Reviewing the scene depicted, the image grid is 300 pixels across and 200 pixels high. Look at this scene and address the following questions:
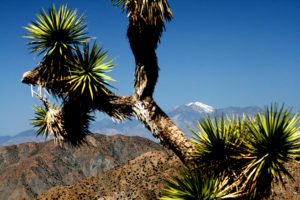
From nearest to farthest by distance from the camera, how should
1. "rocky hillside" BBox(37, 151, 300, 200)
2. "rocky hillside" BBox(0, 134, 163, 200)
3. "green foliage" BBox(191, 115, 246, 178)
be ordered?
"green foliage" BBox(191, 115, 246, 178) → "rocky hillside" BBox(37, 151, 300, 200) → "rocky hillside" BBox(0, 134, 163, 200)

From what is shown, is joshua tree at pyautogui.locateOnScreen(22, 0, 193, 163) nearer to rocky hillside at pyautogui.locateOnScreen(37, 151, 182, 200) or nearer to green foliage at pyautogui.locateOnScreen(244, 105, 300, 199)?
green foliage at pyautogui.locateOnScreen(244, 105, 300, 199)

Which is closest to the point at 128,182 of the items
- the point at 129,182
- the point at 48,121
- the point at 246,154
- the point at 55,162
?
the point at 129,182

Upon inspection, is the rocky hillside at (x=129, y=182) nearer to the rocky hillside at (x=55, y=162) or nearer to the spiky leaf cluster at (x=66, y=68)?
the spiky leaf cluster at (x=66, y=68)

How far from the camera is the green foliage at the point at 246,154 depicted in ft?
19.0

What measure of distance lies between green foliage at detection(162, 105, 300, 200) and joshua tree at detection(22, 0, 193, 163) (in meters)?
0.64

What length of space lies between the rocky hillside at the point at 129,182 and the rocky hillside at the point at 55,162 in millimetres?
47049

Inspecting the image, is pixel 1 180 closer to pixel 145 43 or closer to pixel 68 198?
pixel 68 198

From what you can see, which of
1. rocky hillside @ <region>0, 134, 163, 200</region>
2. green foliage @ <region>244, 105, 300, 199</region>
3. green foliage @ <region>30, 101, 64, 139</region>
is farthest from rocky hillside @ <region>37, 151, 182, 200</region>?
rocky hillside @ <region>0, 134, 163, 200</region>

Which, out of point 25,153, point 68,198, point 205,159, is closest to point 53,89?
point 205,159

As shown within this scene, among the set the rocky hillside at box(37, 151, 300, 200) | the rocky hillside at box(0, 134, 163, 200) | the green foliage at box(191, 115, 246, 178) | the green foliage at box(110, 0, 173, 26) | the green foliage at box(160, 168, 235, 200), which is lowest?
the green foliage at box(160, 168, 235, 200)

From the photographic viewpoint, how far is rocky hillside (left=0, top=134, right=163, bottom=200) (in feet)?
256

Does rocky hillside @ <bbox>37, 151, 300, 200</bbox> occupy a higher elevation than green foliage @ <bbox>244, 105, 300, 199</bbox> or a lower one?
higher

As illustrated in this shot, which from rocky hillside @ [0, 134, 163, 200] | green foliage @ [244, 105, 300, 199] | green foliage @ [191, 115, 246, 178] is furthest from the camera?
rocky hillside @ [0, 134, 163, 200]

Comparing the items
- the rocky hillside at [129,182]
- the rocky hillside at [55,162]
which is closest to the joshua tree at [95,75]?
the rocky hillside at [129,182]
